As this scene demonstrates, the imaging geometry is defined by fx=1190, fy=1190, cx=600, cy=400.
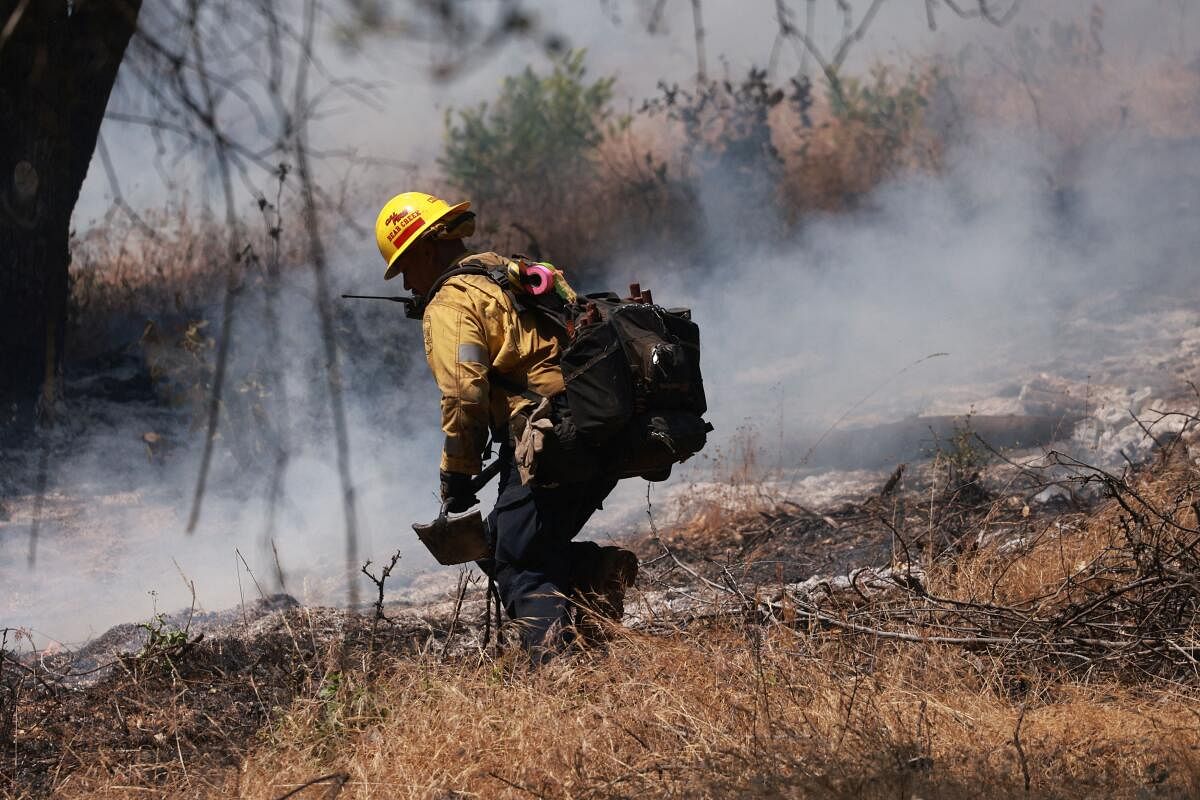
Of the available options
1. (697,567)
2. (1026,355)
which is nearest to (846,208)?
(1026,355)

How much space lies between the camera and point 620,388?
3479mm

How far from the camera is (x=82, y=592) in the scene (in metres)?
5.87


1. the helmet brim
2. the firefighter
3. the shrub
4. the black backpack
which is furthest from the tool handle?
the shrub

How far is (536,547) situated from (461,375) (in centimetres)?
58

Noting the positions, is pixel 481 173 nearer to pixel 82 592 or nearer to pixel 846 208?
pixel 846 208

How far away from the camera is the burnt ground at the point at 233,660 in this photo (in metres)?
3.32

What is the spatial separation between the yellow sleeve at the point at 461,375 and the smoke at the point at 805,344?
178 centimetres

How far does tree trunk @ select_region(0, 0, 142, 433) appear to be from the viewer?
539cm

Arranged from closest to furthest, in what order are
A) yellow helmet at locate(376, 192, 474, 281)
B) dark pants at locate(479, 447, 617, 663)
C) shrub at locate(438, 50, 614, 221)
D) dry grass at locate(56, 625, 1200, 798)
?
1. dry grass at locate(56, 625, 1200, 798)
2. dark pants at locate(479, 447, 617, 663)
3. yellow helmet at locate(376, 192, 474, 281)
4. shrub at locate(438, 50, 614, 221)

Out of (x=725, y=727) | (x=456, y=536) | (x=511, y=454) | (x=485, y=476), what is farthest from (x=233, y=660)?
(x=725, y=727)

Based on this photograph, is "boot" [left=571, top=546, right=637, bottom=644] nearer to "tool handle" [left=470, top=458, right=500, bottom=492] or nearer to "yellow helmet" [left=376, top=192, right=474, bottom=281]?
"tool handle" [left=470, top=458, right=500, bottom=492]

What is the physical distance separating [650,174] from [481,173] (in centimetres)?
165

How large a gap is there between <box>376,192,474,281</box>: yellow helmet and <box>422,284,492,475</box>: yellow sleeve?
1.09ft

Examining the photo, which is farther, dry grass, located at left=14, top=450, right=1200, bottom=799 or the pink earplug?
the pink earplug
